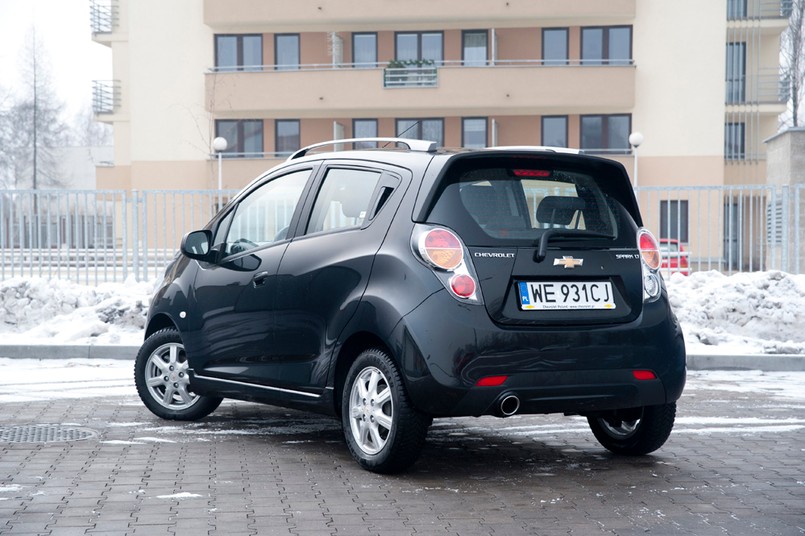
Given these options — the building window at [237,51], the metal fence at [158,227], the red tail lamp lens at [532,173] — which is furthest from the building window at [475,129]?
the red tail lamp lens at [532,173]

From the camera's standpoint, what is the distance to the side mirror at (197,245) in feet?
26.1

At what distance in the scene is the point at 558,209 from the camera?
6.47 metres

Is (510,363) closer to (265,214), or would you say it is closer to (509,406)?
(509,406)

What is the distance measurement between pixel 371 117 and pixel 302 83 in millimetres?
3048

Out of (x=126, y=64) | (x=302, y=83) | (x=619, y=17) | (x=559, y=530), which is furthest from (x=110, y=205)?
(x=126, y=64)

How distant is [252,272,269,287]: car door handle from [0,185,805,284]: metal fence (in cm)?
996

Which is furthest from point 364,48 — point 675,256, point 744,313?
point 744,313

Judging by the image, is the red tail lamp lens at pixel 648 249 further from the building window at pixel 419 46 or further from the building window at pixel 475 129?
the building window at pixel 419 46

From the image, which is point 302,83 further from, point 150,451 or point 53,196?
point 150,451

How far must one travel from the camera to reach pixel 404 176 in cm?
653

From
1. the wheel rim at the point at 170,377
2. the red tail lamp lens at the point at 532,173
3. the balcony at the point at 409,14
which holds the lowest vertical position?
the wheel rim at the point at 170,377

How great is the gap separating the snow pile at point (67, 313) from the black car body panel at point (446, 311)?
707cm

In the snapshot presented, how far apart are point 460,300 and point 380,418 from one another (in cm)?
78

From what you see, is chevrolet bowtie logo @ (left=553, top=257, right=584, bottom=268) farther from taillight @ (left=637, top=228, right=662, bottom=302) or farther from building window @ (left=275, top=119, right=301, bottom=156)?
building window @ (left=275, top=119, right=301, bottom=156)
